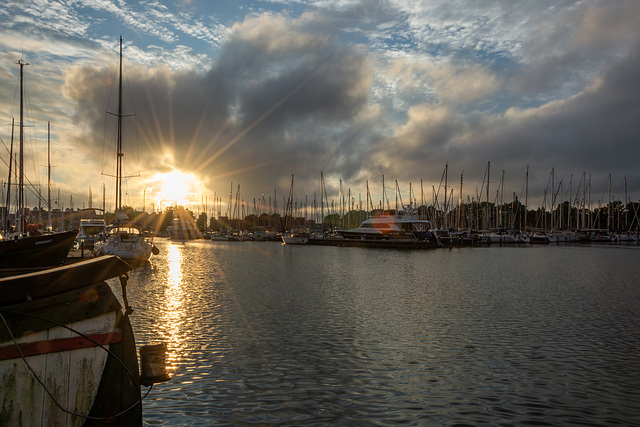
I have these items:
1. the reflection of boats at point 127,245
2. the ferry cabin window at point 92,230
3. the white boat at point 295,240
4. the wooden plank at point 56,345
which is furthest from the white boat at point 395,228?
the wooden plank at point 56,345

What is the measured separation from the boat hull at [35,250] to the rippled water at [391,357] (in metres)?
6.34

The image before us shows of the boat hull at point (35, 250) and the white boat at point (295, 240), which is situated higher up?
the boat hull at point (35, 250)

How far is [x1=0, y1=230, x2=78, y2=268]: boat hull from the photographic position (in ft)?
77.8

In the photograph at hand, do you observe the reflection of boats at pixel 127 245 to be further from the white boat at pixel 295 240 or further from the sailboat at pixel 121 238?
the white boat at pixel 295 240

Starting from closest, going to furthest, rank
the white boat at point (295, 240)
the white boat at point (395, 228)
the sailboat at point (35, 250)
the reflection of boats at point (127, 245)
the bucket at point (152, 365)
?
1. the bucket at point (152, 365)
2. the sailboat at point (35, 250)
3. the reflection of boats at point (127, 245)
4. the white boat at point (395, 228)
5. the white boat at point (295, 240)

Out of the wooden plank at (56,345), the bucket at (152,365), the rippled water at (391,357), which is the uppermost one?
the wooden plank at (56,345)

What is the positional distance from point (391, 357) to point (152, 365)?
733 cm

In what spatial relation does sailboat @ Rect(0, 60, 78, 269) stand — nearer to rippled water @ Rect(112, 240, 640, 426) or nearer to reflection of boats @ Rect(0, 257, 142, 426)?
rippled water @ Rect(112, 240, 640, 426)


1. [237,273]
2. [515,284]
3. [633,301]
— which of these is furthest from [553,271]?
[237,273]

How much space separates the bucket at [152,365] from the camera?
7543 millimetres

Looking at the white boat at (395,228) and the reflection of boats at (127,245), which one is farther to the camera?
the white boat at (395,228)

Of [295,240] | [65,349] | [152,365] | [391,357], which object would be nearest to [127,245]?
[391,357]

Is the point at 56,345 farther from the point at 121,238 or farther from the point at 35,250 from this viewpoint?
the point at 121,238

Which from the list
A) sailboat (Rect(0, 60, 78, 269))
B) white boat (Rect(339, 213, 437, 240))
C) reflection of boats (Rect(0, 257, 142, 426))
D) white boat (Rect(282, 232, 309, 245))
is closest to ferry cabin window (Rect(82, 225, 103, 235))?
white boat (Rect(282, 232, 309, 245))
